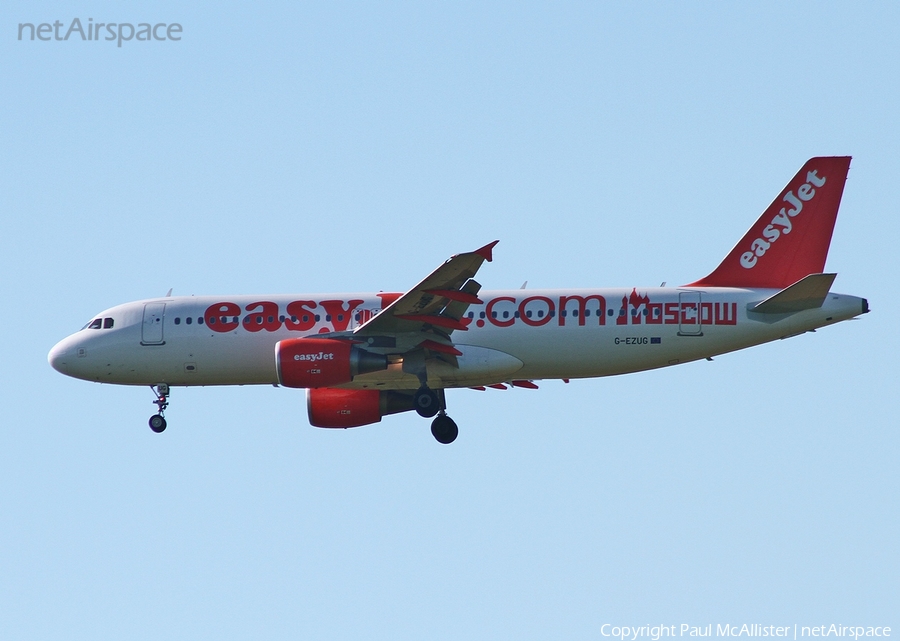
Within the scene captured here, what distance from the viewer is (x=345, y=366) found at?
35.3m

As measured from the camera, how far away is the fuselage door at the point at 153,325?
38688 millimetres

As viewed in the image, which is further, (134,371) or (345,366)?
(134,371)

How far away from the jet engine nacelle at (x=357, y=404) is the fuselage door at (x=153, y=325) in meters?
4.64

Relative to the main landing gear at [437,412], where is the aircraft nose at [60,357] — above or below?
above

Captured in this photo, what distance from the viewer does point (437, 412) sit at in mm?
37750

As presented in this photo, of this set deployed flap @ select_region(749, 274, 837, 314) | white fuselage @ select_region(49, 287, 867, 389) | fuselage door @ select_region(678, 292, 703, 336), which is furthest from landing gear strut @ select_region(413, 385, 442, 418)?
deployed flap @ select_region(749, 274, 837, 314)

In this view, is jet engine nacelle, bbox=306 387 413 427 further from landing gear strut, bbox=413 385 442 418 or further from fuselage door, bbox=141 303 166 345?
fuselage door, bbox=141 303 166 345

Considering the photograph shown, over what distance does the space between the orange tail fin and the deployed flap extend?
4.25 ft

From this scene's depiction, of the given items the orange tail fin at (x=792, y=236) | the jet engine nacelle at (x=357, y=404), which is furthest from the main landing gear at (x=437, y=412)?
the orange tail fin at (x=792, y=236)

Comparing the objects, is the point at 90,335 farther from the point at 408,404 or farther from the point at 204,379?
the point at 408,404

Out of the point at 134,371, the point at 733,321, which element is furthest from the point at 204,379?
the point at 733,321

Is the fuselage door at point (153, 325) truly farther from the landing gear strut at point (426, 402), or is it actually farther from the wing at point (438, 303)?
the landing gear strut at point (426, 402)

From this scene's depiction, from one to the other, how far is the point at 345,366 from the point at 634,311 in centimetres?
762

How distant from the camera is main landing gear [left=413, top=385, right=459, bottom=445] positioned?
122 feet
